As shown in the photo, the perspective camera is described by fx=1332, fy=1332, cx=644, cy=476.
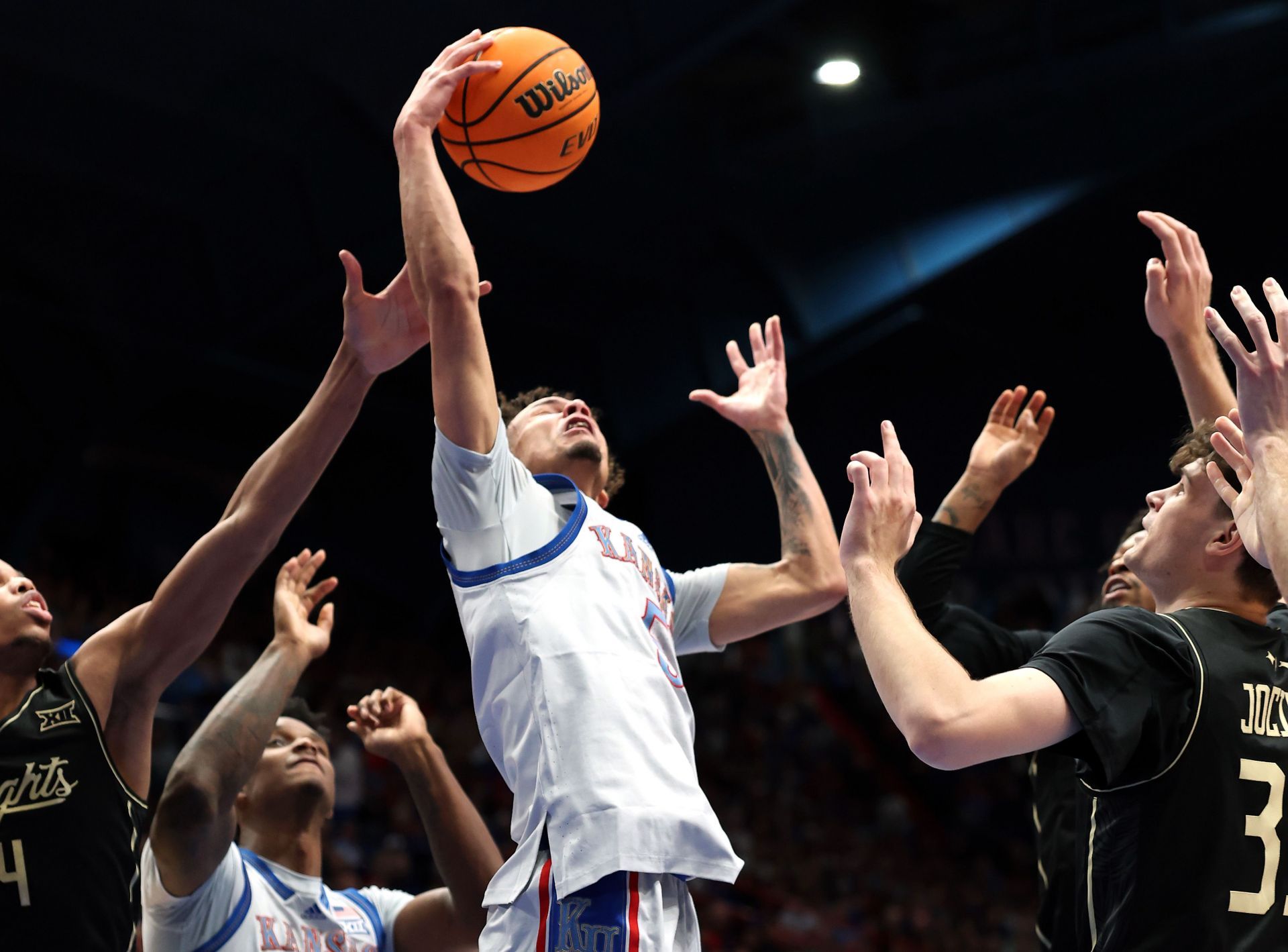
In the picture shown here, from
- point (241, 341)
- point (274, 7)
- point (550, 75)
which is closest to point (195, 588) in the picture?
point (550, 75)

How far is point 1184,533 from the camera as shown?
3207mm

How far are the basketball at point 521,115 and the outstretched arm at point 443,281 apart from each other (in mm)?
396

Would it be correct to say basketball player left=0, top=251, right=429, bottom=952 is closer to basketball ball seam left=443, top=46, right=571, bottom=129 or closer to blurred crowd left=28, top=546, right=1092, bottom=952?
basketball ball seam left=443, top=46, right=571, bottom=129

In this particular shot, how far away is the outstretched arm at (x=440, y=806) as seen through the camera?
14.5ft

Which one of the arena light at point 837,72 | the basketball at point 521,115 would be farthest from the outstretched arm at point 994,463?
the arena light at point 837,72

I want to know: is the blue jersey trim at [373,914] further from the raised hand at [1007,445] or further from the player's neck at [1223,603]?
the player's neck at [1223,603]

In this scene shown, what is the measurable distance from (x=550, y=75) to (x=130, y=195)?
29.0 ft

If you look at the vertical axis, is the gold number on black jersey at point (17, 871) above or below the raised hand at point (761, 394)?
below

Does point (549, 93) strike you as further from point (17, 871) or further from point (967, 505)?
point (17, 871)

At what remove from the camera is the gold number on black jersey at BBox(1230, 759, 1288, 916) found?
9.25 ft

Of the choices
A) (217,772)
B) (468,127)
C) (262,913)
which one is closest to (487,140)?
(468,127)

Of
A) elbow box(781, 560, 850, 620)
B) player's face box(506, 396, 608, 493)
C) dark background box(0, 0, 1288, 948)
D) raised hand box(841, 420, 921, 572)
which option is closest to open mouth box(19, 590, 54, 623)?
player's face box(506, 396, 608, 493)

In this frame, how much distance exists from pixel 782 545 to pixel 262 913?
2179mm

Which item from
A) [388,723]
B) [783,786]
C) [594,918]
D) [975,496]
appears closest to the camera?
[594,918]
